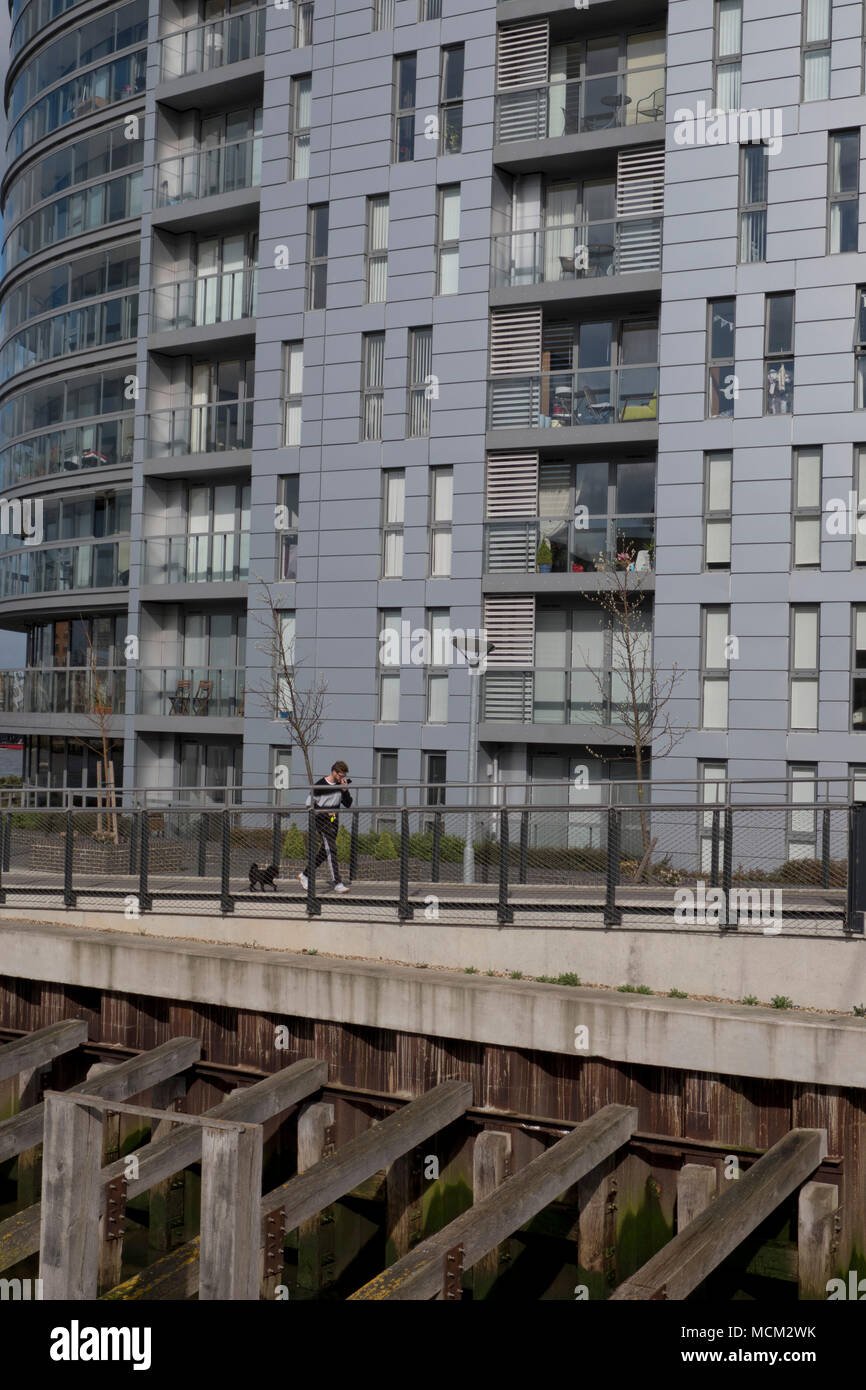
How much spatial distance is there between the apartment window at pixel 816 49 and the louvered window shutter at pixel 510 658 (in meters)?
10.9

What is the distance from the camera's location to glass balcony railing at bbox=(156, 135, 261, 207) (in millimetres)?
Result: 33531

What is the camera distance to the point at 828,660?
25250 millimetres

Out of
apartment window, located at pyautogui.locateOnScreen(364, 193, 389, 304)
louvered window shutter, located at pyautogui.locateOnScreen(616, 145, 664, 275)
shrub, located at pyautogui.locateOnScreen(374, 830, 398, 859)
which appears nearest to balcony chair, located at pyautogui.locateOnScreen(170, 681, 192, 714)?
apartment window, located at pyautogui.locateOnScreen(364, 193, 389, 304)

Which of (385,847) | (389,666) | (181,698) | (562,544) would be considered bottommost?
(385,847)

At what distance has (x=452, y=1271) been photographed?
1014 cm

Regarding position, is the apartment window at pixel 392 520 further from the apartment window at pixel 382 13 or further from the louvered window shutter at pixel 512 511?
the apartment window at pixel 382 13

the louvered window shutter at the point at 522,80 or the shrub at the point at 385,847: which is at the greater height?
the louvered window shutter at the point at 522,80

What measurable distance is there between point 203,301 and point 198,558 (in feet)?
20.7

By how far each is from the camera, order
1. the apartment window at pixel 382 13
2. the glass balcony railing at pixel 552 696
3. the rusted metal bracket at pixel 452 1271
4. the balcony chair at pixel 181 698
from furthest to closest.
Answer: the balcony chair at pixel 181 698 < the apartment window at pixel 382 13 < the glass balcony railing at pixel 552 696 < the rusted metal bracket at pixel 452 1271

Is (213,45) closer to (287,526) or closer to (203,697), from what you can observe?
(287,526)

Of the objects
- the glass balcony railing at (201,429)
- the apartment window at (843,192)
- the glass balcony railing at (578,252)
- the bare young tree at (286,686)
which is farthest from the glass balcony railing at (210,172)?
the apartment window at (843,192)

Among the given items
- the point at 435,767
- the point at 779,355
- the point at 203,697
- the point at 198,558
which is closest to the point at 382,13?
the point at 779,355

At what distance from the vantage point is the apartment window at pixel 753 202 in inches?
1035
